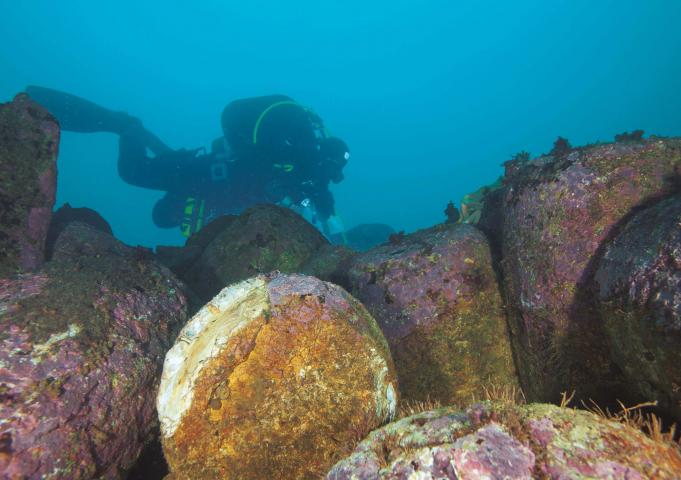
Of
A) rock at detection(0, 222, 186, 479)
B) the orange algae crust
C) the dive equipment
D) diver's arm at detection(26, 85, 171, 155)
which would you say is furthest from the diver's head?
the orange algae crust

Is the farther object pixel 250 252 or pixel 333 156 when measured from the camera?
pixel 333 156

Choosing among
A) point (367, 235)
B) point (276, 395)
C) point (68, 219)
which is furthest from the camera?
point (367, 235)

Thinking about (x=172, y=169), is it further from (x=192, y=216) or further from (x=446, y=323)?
(x=446, y=323)

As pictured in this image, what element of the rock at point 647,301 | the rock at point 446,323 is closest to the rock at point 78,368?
the rock at point 446,323

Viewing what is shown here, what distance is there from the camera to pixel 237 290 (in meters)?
2.73

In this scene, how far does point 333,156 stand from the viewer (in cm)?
934

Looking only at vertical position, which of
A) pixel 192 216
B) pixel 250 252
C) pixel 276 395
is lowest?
pixel 276 395

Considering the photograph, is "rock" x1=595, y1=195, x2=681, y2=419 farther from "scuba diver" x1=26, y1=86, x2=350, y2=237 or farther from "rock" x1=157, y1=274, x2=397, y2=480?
"scuba diver" x1=26, y1=86, x2=350, y2=237

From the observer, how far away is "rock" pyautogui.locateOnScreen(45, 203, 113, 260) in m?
5.53

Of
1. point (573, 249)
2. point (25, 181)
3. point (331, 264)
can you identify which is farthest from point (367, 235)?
point (573, 249)

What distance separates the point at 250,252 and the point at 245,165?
4193mm

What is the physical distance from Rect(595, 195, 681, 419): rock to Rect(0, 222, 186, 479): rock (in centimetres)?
338

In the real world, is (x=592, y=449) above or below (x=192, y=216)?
below

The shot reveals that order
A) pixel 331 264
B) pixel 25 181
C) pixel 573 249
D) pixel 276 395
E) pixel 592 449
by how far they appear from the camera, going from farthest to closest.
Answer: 1. pixel 331 264
2. pixel 25 181
3. pixel 573 249
4. pixel 276 395
5. pixel 592 449
